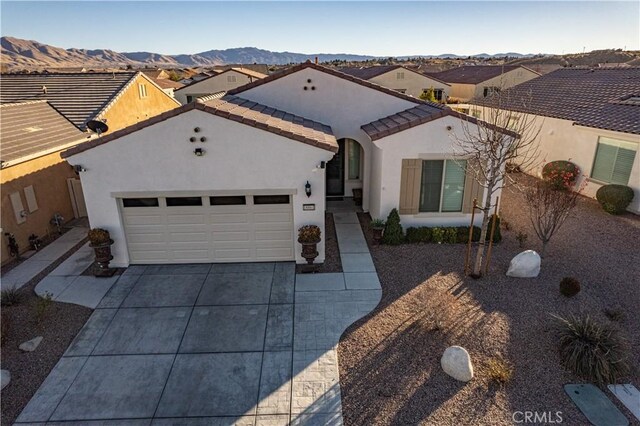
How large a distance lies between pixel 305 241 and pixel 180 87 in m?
34.3

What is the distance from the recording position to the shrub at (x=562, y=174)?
16.9m

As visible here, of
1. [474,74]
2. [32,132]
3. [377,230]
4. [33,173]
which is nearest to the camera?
[377,230]

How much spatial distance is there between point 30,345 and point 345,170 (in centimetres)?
1178

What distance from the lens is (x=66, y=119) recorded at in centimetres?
1723

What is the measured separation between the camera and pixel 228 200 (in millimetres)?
10891

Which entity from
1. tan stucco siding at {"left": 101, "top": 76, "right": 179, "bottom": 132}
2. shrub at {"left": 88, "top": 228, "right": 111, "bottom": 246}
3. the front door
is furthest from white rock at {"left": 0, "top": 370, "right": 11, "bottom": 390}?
tan stucco siding at {"left": 101, "top": 76, "right": 179, "bottom": 132}

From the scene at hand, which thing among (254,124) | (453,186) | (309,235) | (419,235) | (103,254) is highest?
(254,124)

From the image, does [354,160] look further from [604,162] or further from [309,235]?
[604,162]

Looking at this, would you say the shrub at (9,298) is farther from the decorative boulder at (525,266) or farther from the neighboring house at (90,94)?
the decorative boulder at (525,266)

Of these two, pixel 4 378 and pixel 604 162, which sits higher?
pixel 604 162

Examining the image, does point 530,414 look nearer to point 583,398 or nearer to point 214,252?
point 583,398

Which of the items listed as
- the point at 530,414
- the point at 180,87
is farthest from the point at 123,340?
the point at 180,87

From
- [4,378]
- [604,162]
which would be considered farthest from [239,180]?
[604,162]

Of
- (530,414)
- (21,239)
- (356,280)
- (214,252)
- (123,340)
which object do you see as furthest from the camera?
(21,239)
